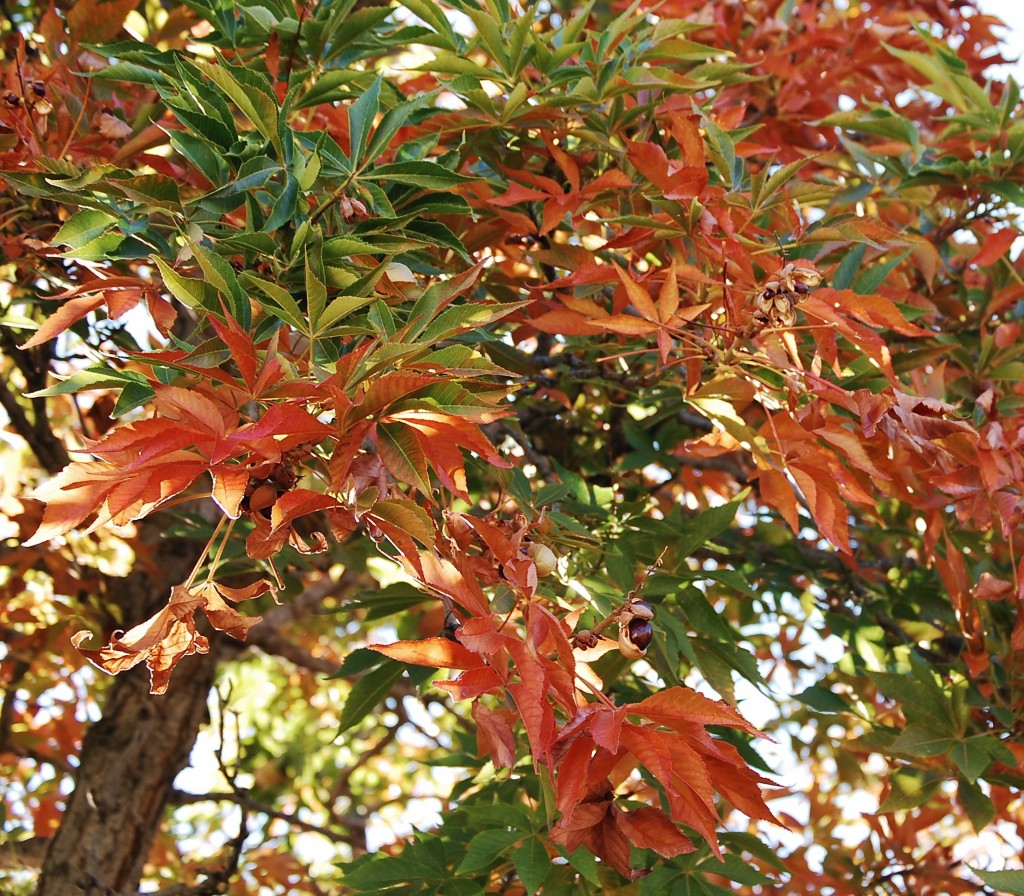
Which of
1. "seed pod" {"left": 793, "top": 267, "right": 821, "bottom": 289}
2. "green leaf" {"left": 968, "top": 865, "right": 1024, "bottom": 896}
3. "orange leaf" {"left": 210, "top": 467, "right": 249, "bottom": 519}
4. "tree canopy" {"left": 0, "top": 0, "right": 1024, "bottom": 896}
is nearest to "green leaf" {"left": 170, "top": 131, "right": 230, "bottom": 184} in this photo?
"tree canopy" {"left": 0, "top": 0, "right": 1024, "bottom": 896}

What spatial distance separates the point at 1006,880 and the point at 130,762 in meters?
1.72

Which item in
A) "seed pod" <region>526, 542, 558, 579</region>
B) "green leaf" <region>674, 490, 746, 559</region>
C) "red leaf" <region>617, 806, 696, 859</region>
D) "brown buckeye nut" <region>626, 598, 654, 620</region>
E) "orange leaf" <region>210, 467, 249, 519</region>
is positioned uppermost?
"green leaf" <region>674, 490, 746, 559</region>

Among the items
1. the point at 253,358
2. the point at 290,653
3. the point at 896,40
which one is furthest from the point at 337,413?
the point at 896,40

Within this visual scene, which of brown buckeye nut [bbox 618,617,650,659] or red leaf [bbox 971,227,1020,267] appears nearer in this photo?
brown buckeye nut [bbox 618,617,650,659]

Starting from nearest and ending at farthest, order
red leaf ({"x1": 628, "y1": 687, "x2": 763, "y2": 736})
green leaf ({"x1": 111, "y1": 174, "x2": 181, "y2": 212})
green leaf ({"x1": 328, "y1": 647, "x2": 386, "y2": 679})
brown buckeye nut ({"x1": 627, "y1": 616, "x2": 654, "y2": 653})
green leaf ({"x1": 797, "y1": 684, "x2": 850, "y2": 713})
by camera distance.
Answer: red leaf ({"x1": 628, "y1": 687, "x2": 763, "y2": 736}) < brown buckeye nut ({"x1": 627, "y1": 616, "x2": 654, "y2": 653}) < green leaf ({"x1": 111, "y1": 174, "x2": 181, "y2": 212}) < green leaf ({"x1": 328, "y1": 647, "x2": 386, "y2": 679}) < green leaf ({"x1": 797, "y1": 684, "x2": 850, "y2": 713})

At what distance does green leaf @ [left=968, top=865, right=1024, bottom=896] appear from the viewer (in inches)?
40.3

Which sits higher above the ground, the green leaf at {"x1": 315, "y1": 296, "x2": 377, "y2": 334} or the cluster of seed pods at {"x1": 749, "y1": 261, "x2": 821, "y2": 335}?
the cluster of seed pods at {"x1": 749, "y1": 261, "x2": 821, "y2": 335}

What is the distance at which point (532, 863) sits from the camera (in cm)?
135

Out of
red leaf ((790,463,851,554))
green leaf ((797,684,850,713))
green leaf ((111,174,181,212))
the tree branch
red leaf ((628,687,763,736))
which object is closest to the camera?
red leaf ((628,687,763,736))

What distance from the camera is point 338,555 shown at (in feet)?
6.66

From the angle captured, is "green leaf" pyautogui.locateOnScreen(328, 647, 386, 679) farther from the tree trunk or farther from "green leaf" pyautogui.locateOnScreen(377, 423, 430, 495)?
the tree trunk

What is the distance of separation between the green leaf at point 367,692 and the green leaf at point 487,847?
0.85 feet

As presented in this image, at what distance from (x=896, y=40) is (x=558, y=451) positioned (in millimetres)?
1217

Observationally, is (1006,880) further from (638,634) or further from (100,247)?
(100,247)
